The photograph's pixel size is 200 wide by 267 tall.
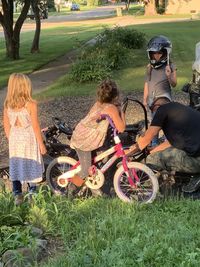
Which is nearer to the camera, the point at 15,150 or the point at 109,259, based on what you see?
the point at 109,259

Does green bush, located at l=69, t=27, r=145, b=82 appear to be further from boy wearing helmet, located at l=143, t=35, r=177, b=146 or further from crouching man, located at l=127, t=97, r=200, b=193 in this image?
crouching man, located at l=127, t=97, r=200, b=193

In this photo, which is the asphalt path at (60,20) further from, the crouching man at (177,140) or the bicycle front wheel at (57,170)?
the crouching man at (177,140)

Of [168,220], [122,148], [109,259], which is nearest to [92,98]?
[122,148]

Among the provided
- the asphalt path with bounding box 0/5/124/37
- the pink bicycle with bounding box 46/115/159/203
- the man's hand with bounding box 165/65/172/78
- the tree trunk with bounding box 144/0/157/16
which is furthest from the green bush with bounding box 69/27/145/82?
the tree trunk with bounding box 144/0/157/16

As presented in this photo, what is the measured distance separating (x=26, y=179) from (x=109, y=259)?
2379mm

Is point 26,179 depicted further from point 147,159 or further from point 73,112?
point 73,112

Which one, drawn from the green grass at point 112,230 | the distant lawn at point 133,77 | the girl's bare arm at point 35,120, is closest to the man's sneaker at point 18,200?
the green grass at point 112,230

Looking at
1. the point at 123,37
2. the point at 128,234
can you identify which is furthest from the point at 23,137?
the point at 123,37

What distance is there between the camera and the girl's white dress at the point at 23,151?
Answer: 584 cm

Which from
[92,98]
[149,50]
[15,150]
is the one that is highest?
[149,50]

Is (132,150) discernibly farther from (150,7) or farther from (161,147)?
(150,7)

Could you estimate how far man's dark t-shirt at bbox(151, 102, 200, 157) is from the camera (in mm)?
5777

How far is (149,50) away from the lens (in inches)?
268

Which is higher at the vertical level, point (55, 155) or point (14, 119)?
point (14, 119)
